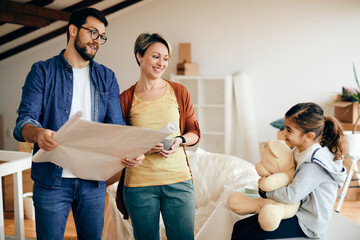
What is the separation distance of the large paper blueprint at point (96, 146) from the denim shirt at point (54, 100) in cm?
10

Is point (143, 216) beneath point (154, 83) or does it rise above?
beneath

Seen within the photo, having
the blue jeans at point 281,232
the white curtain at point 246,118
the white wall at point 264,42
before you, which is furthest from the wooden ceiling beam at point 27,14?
the blue jeans at point 281,232

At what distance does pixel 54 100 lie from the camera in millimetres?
1427

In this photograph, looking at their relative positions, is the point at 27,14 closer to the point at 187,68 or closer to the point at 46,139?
the point at 187,68

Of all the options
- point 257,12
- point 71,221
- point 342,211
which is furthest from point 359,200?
point 71,221

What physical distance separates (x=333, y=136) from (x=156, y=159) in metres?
0.79

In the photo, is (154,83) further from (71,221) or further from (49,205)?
(71,221)

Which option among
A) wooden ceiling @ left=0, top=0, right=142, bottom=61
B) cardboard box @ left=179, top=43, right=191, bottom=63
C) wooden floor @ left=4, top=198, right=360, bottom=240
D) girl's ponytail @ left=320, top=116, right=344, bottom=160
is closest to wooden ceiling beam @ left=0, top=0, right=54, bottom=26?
wooden ceiling @ left=0, top=0, right=142, bottom=61

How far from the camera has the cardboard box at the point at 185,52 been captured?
4727 millimetres

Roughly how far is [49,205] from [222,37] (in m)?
3.79

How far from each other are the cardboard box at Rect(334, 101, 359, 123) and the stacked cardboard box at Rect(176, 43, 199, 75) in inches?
70.6

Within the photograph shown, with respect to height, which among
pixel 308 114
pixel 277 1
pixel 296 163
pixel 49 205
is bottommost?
pixel 49 205

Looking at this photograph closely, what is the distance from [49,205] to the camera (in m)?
Answer: 1.40

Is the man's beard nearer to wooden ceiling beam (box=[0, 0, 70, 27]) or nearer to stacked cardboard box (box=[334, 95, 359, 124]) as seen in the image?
wooden ceiling beam (box=[0, 0, 70, 27])
